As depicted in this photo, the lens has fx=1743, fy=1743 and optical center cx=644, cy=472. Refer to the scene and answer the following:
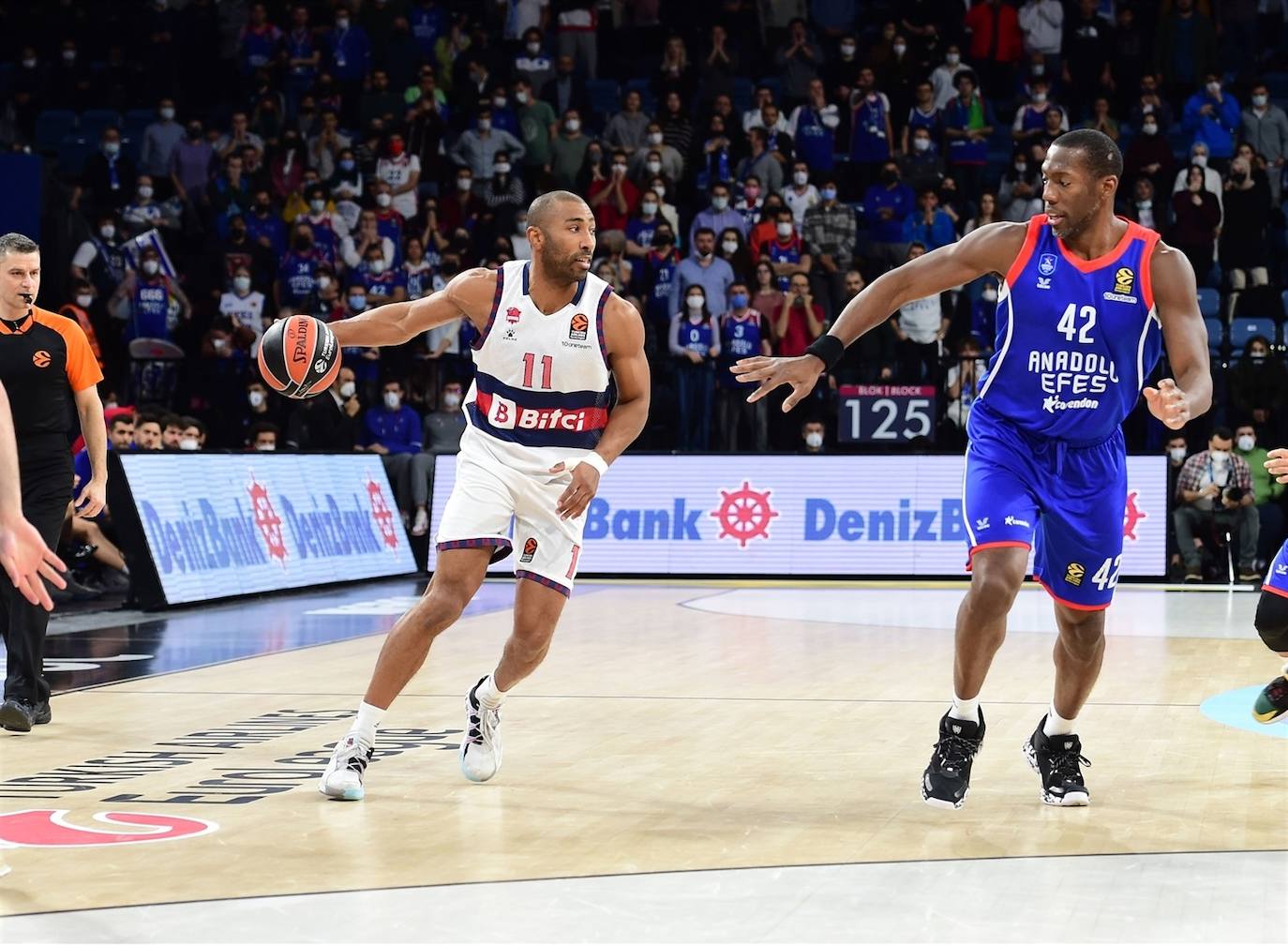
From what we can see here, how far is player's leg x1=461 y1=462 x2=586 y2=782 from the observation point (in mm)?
6691

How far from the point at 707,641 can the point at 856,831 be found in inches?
246

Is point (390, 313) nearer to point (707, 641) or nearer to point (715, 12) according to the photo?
point (707, 641)

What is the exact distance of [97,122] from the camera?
24.5 metres

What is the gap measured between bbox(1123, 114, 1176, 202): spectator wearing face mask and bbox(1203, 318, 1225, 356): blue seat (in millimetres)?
2315

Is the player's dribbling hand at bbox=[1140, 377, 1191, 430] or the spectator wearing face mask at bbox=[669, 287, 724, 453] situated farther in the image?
the spectator wearing face mask at bbox=[669, 287, 724, 453]

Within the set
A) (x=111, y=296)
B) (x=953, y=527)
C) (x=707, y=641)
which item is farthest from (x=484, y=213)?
(x=707, y=641)

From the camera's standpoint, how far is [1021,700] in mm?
9094

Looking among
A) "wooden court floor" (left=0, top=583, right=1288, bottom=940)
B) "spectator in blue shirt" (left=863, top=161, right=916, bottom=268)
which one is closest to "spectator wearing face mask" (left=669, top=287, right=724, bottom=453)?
"spectator in blue shirt" (left=863, top=161, right=916, bottom=268)

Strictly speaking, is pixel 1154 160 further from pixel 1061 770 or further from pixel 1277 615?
pixel 1061 770

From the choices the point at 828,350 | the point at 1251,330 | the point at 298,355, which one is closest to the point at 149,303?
the point at 1251,330

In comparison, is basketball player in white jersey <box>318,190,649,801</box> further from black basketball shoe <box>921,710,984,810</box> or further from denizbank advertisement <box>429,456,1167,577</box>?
denizbank advertisement <box>429,456,1167,577</box>

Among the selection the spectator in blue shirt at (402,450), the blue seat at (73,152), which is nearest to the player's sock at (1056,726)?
the spectator in blue shirt at (402,450)

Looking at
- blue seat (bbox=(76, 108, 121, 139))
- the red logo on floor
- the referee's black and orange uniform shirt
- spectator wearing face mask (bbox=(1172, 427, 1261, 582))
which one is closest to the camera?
the red logo on floor

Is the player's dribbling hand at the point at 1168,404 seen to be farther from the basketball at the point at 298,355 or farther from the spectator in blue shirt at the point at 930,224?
the spectator in blue shirt at the point at 930,224
